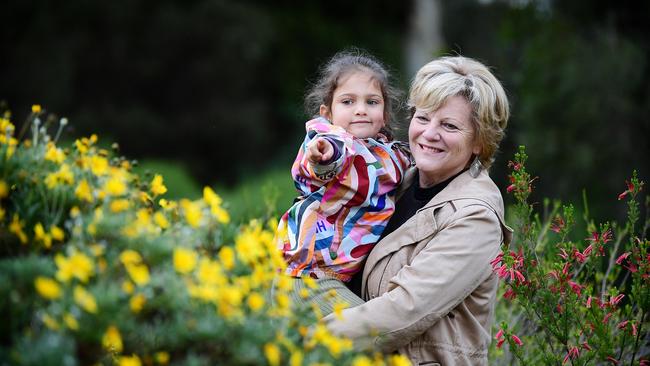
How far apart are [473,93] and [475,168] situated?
0.33 metres

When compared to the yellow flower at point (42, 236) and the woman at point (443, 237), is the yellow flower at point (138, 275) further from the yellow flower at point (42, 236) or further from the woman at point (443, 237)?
the woman at point (443, 237)

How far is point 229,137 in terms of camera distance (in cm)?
1900

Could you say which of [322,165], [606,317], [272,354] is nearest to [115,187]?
[272,354]

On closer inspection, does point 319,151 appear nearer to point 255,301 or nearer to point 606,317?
point 255,301

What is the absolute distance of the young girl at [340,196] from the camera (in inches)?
125

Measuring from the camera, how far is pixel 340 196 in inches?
128

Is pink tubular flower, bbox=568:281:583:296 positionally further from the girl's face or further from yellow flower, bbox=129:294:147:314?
yellow flower, bbox=129:294:147:314

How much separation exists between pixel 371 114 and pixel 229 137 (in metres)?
15.7

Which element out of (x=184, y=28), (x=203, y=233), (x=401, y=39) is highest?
(x=184, y=28)

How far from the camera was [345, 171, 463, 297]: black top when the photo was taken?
131 inches

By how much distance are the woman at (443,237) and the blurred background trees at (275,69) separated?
7.46 m

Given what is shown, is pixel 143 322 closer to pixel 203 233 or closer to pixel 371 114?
pixel 203 233

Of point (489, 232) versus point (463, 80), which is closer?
point (489, 232)

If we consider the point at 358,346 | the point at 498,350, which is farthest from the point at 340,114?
the point at 498,350
